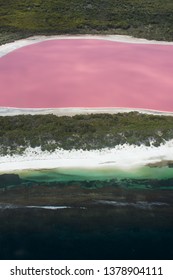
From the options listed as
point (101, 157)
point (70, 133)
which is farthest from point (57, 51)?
point (101, 157)

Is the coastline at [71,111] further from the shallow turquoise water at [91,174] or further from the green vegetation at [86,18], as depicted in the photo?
the green vegetation at [86,18]

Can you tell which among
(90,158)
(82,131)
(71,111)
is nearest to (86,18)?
(71,111)

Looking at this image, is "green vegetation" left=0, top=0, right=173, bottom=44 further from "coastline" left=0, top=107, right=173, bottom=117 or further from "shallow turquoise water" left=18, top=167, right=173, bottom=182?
"shallow turquoise water" left=18, top=167, right=173, bottom=182

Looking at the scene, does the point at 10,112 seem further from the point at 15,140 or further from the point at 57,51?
the point at 57,51

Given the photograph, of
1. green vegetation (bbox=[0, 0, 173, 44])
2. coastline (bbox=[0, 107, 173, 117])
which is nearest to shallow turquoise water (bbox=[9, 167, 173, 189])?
coastline (bbox=[0, 107, 173, 117])

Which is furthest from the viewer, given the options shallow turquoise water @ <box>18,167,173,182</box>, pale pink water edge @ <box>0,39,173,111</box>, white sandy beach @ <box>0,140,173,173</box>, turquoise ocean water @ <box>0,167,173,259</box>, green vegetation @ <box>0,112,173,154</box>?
pale pink water edge @ <box>0,39,173,111</box>

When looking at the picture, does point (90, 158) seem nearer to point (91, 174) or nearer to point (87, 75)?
point (91, 174)

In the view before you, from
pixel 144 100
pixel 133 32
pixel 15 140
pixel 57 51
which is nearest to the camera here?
pixel 15 140
